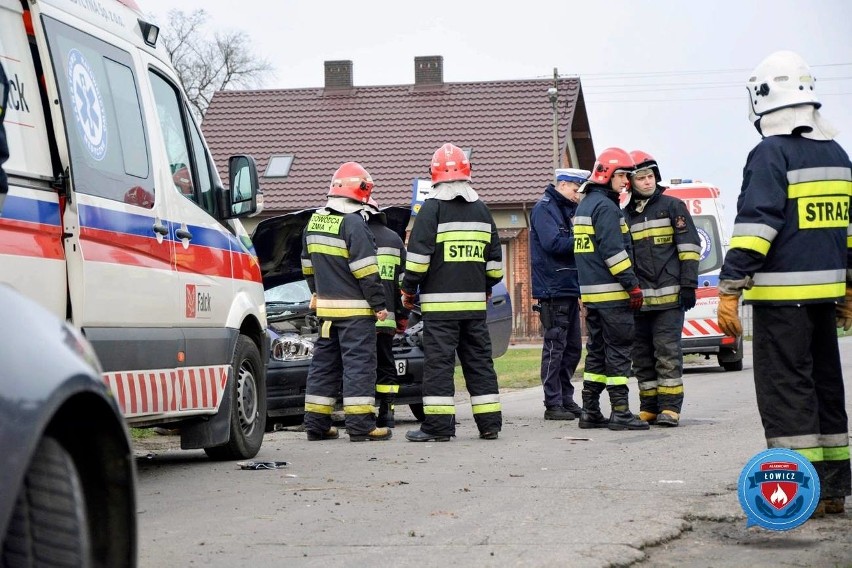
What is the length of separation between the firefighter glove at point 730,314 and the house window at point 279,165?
33.3m

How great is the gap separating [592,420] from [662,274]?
4.44 ft

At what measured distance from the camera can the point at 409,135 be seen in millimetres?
40000

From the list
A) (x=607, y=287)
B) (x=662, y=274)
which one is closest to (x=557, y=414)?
(x=607, y=287)

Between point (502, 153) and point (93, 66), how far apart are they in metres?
32.0

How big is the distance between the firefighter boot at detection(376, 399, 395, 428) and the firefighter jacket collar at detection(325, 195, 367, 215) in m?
1.78

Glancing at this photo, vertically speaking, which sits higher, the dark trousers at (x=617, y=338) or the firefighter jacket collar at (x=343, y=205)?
the firefighter jacket collar at (x=343, y=205)

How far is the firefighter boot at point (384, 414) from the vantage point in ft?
38.0

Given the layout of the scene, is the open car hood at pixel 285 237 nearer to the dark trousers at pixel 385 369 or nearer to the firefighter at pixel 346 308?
the firefighter at pixel 346 308

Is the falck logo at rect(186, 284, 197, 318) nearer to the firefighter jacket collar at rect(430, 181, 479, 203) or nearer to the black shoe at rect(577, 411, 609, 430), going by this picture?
the firefighter jacket collar at rect(430, 181, 479, 203)

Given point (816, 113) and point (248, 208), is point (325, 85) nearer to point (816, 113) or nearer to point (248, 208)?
point (248, 208)

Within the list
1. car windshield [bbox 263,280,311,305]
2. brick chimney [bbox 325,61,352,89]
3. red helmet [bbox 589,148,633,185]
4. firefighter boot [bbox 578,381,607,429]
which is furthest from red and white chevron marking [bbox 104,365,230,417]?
brick chimney [bbox 325,61,352,89]

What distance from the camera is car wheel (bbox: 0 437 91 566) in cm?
275

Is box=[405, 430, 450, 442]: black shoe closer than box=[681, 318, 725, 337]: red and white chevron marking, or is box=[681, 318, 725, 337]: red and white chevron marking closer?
box=[405, 430, 450, 442]: black shoe

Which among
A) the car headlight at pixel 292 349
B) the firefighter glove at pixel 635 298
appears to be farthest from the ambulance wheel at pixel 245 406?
the firefighter glove at pixel 635 298
